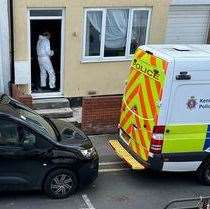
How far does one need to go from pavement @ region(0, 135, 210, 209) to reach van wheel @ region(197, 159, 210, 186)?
13cm

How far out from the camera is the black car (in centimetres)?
852

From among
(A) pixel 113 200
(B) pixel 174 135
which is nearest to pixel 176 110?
(B) pixel 174 135

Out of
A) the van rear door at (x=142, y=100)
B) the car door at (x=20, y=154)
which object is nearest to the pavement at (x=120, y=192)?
the car door at (x=20, y=154)

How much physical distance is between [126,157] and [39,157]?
6.61 ft

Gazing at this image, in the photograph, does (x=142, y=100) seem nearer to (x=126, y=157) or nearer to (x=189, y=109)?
(x=189, y=109)

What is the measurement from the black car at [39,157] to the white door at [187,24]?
254 inches

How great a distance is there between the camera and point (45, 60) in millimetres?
12922

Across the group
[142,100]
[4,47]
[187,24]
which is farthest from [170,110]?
[187,24]

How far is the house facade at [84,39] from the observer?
1242cm

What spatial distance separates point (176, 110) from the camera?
9.06 metres

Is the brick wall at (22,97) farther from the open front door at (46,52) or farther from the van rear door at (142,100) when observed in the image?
the van rear door at (142,100)

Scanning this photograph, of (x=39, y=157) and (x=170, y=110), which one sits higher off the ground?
(x=170, y=110)

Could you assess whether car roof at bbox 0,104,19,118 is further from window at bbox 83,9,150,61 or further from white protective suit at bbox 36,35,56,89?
window at bbox 83,9,150,61

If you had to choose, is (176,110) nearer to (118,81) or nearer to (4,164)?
(4,164)
